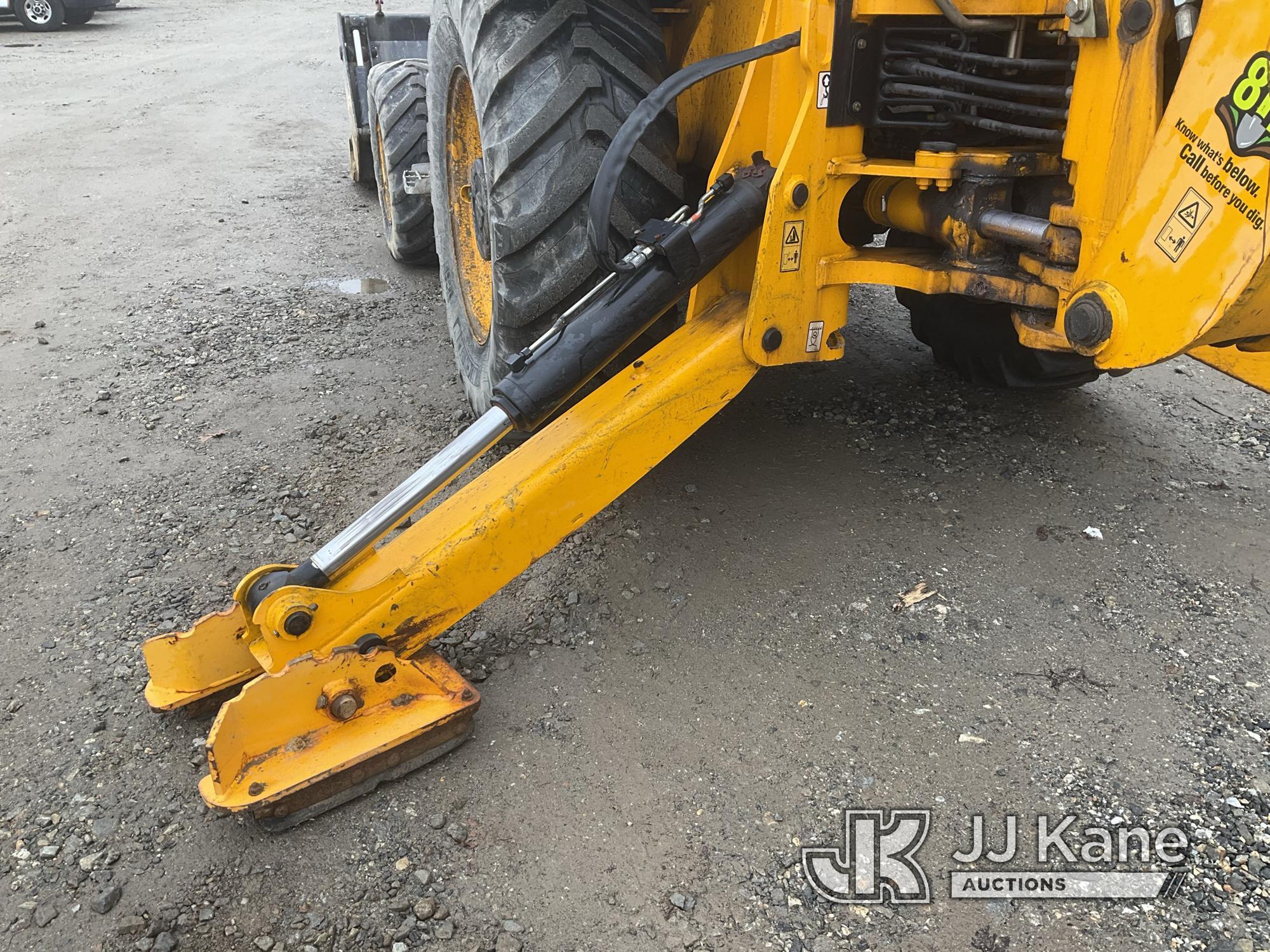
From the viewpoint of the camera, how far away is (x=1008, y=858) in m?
1.94

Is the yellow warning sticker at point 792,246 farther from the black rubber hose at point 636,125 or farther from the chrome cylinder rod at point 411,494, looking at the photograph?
the chrome cylinder rod at point 411,494

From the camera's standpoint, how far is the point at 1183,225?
1.72m

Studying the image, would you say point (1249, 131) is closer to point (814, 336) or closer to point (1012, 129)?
point (1012, 129)

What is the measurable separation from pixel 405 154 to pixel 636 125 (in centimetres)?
328

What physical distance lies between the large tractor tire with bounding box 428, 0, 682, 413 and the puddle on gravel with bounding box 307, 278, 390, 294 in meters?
2.53

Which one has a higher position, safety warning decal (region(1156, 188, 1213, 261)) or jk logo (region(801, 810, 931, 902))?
safety warning decal (region(1156, 188, 1213, 261))

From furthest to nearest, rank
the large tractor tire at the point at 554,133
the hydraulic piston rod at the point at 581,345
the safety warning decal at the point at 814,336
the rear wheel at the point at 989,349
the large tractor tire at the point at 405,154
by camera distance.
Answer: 1. the large tractor tire at the point at 405,154
2. the rear wheel at the point at 989,349
3. the large tractor tire at the point at 554,133
4. the safety warning decal at the point at 814,336
5. the hydraulic piston rod at the point at 581,345

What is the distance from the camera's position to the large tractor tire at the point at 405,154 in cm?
497

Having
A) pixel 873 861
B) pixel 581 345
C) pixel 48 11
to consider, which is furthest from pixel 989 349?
pixel 48 11

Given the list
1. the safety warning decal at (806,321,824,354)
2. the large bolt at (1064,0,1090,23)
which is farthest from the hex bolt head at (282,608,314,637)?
the large bolt at (1064,0,1090,23)

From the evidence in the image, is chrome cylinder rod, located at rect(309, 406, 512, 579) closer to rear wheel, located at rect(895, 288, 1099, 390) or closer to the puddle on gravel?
rear wheel, located at rect(895, 288, 1099, 390)

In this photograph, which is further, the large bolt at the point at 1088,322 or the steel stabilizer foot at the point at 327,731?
the steel stabilizer foot at the point at 327,731

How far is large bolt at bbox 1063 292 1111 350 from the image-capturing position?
1856 mm

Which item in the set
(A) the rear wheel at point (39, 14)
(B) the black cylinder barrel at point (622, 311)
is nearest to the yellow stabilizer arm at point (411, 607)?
(B) the black cylinder barrel at point (622, 311)
